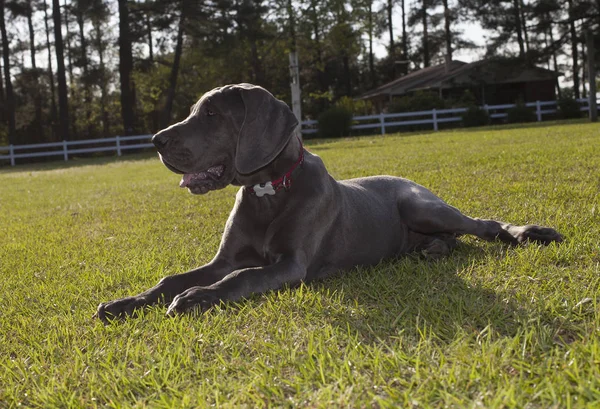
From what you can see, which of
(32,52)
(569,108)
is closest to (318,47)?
(569,108)

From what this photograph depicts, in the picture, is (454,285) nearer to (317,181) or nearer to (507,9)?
(317,181)

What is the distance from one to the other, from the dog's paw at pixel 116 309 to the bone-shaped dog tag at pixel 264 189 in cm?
91

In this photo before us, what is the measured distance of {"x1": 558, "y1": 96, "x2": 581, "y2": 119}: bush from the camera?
2862 cm

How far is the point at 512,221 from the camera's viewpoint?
4.77 metres

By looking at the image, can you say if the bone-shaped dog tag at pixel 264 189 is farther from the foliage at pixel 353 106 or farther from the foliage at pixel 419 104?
the foliage at pixel 419 104

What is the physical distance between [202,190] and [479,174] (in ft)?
17.8

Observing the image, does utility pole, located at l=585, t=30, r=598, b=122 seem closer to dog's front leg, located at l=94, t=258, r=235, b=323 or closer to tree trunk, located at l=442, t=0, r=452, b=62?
tree trunk, located at l=442, t=0, r=452, b=62

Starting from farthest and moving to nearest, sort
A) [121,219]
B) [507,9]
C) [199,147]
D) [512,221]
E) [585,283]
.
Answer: [507,9]
[121,219]
[512,221]
[199,147]
[585,283]

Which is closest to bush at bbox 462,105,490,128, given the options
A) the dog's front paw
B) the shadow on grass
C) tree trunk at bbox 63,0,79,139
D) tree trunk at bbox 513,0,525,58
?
tree trunk at bbox 513,0,525,58

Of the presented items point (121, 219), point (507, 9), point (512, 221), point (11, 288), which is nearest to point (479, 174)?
point (512, 221)

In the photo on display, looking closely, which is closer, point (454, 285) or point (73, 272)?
point (454, 285)

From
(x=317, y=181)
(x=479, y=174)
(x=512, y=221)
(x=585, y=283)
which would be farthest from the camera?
(x=479, y=174)

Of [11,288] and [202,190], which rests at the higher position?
[202,190]

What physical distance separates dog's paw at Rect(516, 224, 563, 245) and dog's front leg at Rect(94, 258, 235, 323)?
1860 mm
